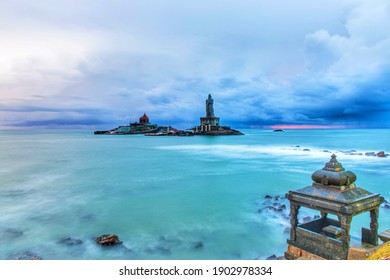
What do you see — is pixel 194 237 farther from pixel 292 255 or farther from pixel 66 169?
pixel 66 169

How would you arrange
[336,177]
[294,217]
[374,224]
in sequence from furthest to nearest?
1. [294,217]
2. [374,224]
3. [336,177]

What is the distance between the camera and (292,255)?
6.43 meters

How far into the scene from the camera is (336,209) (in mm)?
5371

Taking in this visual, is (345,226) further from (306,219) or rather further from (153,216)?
(153,216)

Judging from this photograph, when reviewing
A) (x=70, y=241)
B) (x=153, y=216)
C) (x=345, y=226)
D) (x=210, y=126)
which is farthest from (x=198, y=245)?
(x=210, y=126)

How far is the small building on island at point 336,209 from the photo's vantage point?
5.41 m

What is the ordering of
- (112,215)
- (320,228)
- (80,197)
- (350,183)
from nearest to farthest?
(350,183), (320,228), (112,215), (80,197)

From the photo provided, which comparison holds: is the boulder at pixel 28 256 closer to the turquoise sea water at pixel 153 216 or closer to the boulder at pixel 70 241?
the turquoise sea water at pixel 153 216

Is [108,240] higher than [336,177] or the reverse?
the reverse

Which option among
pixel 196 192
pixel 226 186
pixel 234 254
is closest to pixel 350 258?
pixel 234 254

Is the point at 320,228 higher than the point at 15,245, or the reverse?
the point at 320,228

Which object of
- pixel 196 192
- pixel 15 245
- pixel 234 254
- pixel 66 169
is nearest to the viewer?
pixel 234 254

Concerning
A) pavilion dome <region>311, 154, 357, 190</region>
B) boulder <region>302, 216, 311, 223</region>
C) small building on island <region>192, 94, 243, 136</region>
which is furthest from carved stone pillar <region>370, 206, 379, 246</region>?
small building on island <region>192, 94, 243, 136</region>
